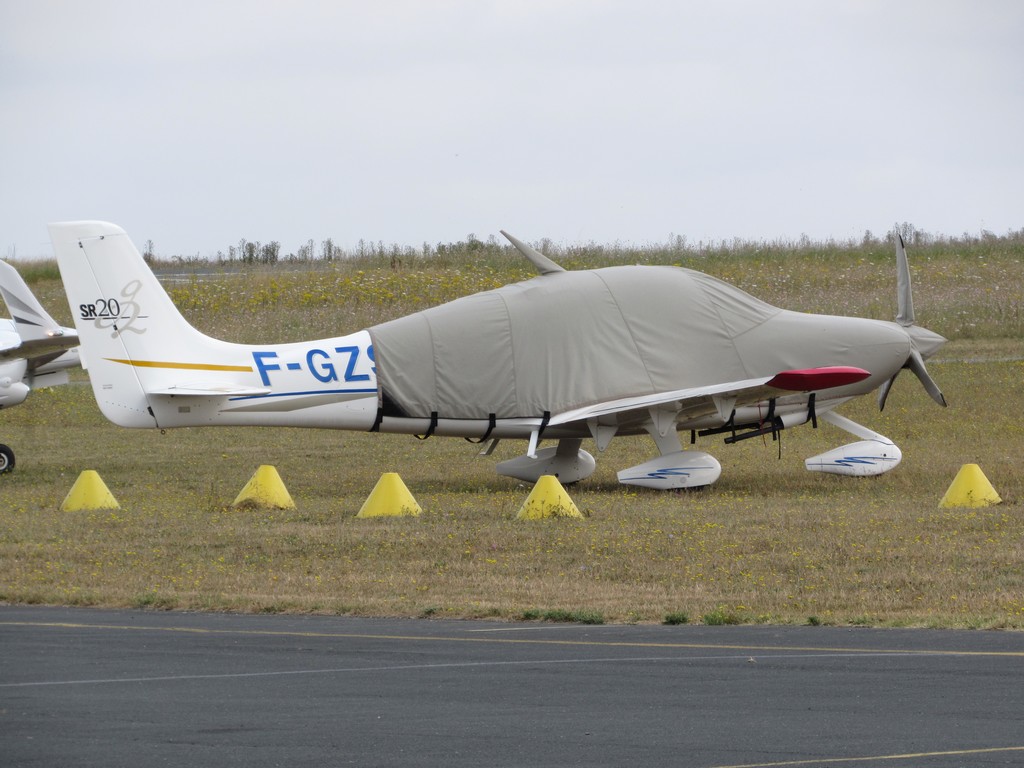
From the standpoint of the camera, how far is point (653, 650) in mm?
8414

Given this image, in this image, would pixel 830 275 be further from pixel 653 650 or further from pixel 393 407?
pixel 653 650

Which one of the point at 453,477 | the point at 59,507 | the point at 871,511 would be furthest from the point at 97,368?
the point at 871,511

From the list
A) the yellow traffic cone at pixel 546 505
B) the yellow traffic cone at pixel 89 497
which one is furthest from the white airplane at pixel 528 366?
the yellow traffic cone at pixel 546 505

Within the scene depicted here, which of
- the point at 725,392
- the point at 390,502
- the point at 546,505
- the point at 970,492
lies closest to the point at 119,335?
the point at 390,502

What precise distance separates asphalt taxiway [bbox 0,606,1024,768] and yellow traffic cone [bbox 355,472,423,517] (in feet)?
17.4

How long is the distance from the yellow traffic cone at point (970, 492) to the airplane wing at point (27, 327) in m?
12.2

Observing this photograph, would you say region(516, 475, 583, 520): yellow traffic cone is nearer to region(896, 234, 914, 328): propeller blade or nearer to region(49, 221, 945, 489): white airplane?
region(49, 221, 945, 489): white airplane

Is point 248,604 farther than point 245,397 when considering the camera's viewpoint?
No

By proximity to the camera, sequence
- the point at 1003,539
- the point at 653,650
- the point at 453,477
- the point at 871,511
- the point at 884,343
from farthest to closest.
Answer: the point at 453,477 < the point at 884,343 < the point at 871,511 < the point at 1003,539 < the point at 653,650

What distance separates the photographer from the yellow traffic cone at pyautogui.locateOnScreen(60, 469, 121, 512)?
15.8 meters

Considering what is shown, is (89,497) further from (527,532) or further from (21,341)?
(527,532)

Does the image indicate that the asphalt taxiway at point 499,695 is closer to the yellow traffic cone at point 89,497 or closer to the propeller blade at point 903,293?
the yellow traffic cone at point 89,497

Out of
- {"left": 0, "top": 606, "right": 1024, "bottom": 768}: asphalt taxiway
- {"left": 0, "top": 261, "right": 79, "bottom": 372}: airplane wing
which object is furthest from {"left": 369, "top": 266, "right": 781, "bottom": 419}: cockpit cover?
{"left": 0, "top": 606, "right": 1024, "bottom": 768}: asphalt taxiway

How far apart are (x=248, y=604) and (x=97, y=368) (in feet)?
24.8
